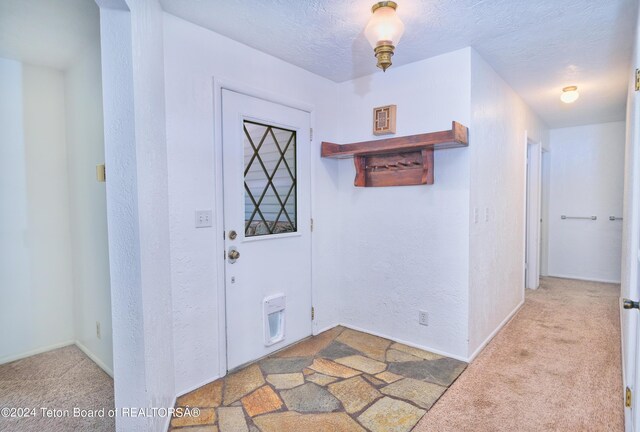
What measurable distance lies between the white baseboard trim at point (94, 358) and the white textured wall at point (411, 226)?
1.84 m

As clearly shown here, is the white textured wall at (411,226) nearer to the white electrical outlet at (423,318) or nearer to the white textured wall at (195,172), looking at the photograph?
the white electrical outlet at (423,318)

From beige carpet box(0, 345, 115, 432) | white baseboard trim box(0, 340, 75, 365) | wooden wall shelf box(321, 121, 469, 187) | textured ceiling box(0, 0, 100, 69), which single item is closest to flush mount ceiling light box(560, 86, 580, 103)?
wooden wall shelf box(321, 121, 469, 187)

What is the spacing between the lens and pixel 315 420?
1915 millimetres

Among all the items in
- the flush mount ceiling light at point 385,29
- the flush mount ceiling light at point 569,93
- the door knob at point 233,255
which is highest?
the flush mount ceiling light at point 569,93

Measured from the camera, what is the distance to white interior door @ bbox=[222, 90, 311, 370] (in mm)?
2422

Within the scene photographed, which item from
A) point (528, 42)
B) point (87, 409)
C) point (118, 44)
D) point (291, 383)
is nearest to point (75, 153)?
point (118, 44)

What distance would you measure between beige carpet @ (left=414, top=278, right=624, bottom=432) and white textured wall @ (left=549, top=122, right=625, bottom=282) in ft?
5.59

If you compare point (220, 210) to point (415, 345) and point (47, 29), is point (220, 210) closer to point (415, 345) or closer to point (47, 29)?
point (47, 29)

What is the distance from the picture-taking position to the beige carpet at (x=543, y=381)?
6.31 feet

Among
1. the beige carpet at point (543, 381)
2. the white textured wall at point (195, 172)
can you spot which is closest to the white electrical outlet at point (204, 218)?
the white textured wall at point (195, 172)

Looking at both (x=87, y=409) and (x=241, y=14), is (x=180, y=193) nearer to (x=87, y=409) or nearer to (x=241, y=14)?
(x=241, y=14)

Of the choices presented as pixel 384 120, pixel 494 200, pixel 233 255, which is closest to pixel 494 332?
pixel 494 200

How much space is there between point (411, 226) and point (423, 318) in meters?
0.73

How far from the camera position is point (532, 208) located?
4590 mm
